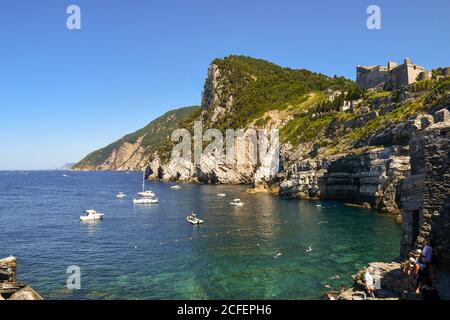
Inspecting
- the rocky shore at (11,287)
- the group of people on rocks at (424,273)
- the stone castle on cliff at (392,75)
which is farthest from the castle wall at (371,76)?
the rocky shore at (11,287)

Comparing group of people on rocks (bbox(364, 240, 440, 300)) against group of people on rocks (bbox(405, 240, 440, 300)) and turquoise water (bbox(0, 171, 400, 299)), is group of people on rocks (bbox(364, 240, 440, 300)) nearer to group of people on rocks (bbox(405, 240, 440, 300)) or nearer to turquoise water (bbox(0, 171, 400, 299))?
group of people on rocks (bbox(405, 240, 440, 300))

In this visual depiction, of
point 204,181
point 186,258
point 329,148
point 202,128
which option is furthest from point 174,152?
point 186,258

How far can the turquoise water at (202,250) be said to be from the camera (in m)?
31.3

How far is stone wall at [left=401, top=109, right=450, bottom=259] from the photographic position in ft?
66.4

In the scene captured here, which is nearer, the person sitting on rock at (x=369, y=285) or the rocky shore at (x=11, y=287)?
the person sitting on rock at (x=369, y=285)

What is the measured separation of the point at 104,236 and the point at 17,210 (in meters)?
38.7

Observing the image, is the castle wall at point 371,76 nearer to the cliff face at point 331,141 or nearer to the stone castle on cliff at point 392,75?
the stone castle on cliff at point 392,75

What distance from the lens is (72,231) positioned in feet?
194

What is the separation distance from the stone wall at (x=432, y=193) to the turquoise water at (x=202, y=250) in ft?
31.3

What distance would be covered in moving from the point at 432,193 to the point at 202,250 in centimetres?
2885

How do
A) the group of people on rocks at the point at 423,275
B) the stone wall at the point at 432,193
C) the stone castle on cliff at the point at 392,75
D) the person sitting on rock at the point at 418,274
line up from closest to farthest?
the group of people on rocks at the point at 423,275, the person sitting on rock at the point at 418,274, the stone wall at the point at 432,193, the stone castle on cliff at the point at 392,75

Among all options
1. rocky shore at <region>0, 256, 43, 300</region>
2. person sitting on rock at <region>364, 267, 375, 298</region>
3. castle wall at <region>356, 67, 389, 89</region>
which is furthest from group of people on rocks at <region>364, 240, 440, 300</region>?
castle wall at <region>356, 67, 389, 89</region>

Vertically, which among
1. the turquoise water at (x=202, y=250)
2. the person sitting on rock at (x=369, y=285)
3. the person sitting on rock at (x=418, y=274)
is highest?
the person sitting on rock at (x=418, y=274)
